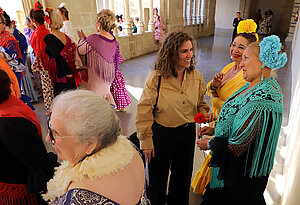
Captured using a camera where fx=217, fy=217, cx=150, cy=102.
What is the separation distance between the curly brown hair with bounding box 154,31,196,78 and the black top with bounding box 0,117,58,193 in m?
1.05

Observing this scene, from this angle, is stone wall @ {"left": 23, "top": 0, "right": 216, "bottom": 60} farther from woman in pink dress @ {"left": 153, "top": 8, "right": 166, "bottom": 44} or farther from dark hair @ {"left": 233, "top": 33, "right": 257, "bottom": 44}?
dark hair @ {"left": 233, "top": 33, "right": 257, "bottom": 44}

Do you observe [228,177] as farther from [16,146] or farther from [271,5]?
[271,5]

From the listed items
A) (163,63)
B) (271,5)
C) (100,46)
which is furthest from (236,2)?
(163,63)

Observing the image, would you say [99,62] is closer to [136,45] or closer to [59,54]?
[59,54]

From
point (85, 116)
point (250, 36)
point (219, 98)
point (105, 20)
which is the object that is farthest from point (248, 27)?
point (105, 20)

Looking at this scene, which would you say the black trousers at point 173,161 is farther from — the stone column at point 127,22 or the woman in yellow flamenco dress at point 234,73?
the stone column at point 127,22

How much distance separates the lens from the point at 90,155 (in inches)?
37.6

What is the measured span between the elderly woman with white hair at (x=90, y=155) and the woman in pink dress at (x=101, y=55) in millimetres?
2907

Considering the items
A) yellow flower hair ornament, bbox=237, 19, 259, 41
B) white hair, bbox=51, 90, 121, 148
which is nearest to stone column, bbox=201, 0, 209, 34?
yellow flower hair ornament, bbox=237, 19, 259, 41

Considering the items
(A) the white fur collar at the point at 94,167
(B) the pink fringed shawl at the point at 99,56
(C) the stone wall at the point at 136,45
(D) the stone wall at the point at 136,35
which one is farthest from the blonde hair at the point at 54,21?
(C) the stone wall at the point at 136,45

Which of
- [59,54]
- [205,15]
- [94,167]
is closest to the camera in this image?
[94,167]

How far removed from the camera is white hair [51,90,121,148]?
0.91 meters

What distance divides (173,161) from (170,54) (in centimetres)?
103

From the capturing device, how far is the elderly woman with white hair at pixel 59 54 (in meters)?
3.51
